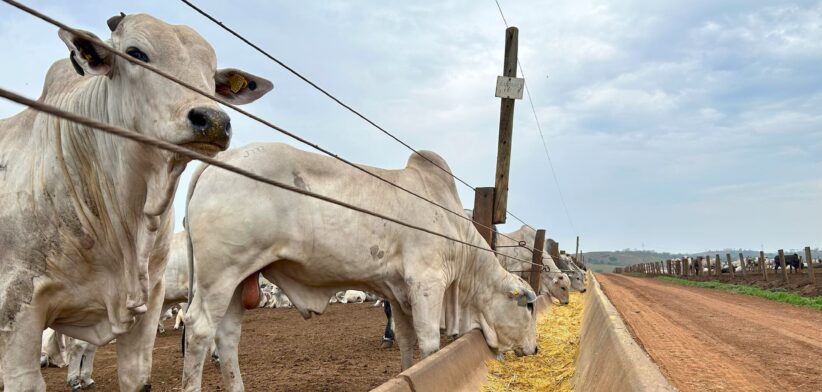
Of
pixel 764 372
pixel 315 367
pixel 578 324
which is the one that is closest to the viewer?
pixel 764 372

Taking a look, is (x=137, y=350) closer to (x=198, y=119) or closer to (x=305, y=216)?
(x=198, y=119)

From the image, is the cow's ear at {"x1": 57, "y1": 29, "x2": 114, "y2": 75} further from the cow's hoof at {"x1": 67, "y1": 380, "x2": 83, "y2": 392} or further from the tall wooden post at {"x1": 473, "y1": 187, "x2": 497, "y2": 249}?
the tall wooden post at {"x1": 473, "y1": 187, "x2": 497, "y2": 249}

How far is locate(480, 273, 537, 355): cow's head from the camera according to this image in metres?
6.30

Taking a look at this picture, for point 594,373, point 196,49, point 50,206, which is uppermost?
point 196,49

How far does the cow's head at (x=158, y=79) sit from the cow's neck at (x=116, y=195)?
0.07 meters

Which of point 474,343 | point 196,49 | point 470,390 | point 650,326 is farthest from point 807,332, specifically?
point 196,49

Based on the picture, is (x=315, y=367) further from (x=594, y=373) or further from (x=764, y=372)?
(x=764, y=372)

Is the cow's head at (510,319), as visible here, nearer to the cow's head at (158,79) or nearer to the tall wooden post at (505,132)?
the tall wooden post at (505,132)

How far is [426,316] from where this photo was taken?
551 centimetres

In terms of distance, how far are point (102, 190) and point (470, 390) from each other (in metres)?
2.87

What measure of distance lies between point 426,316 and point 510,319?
1.25 m

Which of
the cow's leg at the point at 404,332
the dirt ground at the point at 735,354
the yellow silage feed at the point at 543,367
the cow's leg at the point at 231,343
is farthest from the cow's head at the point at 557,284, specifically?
the cow's leg at the point at 231,343

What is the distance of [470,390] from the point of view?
14.6 ft

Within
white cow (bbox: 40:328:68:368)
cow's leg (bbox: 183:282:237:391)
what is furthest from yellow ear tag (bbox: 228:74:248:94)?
white cow (bbox: 40:328:68:368)
